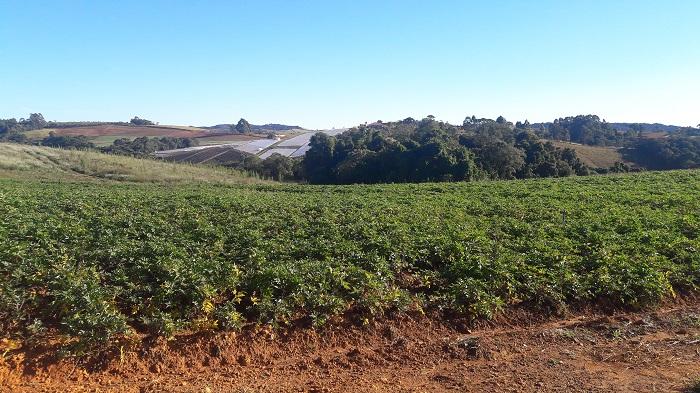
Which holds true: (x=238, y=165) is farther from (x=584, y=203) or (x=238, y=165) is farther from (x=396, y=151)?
(x=584, y=203)

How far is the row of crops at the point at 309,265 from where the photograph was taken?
659cm

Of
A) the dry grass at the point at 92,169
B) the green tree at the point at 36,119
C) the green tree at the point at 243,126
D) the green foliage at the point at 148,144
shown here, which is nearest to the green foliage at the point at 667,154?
the dry grass at the point at 92,169

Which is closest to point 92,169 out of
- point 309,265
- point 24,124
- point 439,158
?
point 439,158

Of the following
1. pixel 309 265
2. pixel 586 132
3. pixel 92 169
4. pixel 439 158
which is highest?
pixel 586 132

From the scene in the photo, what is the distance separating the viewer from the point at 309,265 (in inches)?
310

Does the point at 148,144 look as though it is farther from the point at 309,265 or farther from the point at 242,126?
the point at 309,265

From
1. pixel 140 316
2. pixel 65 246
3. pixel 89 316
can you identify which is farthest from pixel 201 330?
pixel 65 246

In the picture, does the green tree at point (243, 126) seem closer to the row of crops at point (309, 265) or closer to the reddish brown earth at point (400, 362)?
the row of crops at point (309, 265)

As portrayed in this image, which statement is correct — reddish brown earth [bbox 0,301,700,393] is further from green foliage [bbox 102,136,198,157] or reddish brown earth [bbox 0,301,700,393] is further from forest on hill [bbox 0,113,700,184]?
green foliage [bbox 102,136,198,157]

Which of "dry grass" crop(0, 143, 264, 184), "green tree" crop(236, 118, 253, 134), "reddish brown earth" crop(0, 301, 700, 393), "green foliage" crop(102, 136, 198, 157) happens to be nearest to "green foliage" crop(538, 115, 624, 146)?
"dry grass" crop(0, 143, 264, 184)

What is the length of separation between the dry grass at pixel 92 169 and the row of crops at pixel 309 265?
26.6 metres

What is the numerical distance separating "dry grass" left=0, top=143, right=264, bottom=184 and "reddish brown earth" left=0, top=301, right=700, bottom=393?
31672mm

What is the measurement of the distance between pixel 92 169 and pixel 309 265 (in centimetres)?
4287

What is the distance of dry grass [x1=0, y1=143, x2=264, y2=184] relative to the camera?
1515 inches
